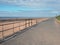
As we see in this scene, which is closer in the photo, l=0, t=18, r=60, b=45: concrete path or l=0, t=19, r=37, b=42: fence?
l=0, t=18, r=60, b=45: concrete path

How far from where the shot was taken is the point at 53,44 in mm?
13523

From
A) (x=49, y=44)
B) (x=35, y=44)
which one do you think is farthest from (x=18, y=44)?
(x=49, y=44)

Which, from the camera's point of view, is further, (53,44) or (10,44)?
(53,44)

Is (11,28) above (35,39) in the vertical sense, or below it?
above

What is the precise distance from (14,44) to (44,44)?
6.69 feet

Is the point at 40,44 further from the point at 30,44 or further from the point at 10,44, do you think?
the point at 10,44

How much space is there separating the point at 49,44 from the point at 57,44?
2.06 ft

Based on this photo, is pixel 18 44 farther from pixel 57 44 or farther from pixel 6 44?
pixel 57 44

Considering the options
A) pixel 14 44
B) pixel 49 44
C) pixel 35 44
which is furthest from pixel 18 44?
pixel 49 44

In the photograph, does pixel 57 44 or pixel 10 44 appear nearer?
pixel 10 44

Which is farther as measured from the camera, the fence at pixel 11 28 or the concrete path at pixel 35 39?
the fence at pixel 11 28

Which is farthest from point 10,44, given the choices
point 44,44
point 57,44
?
point 57,44

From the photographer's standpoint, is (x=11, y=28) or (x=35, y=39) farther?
(x=11, y=28)

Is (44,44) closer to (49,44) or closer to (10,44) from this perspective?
(49,44)
